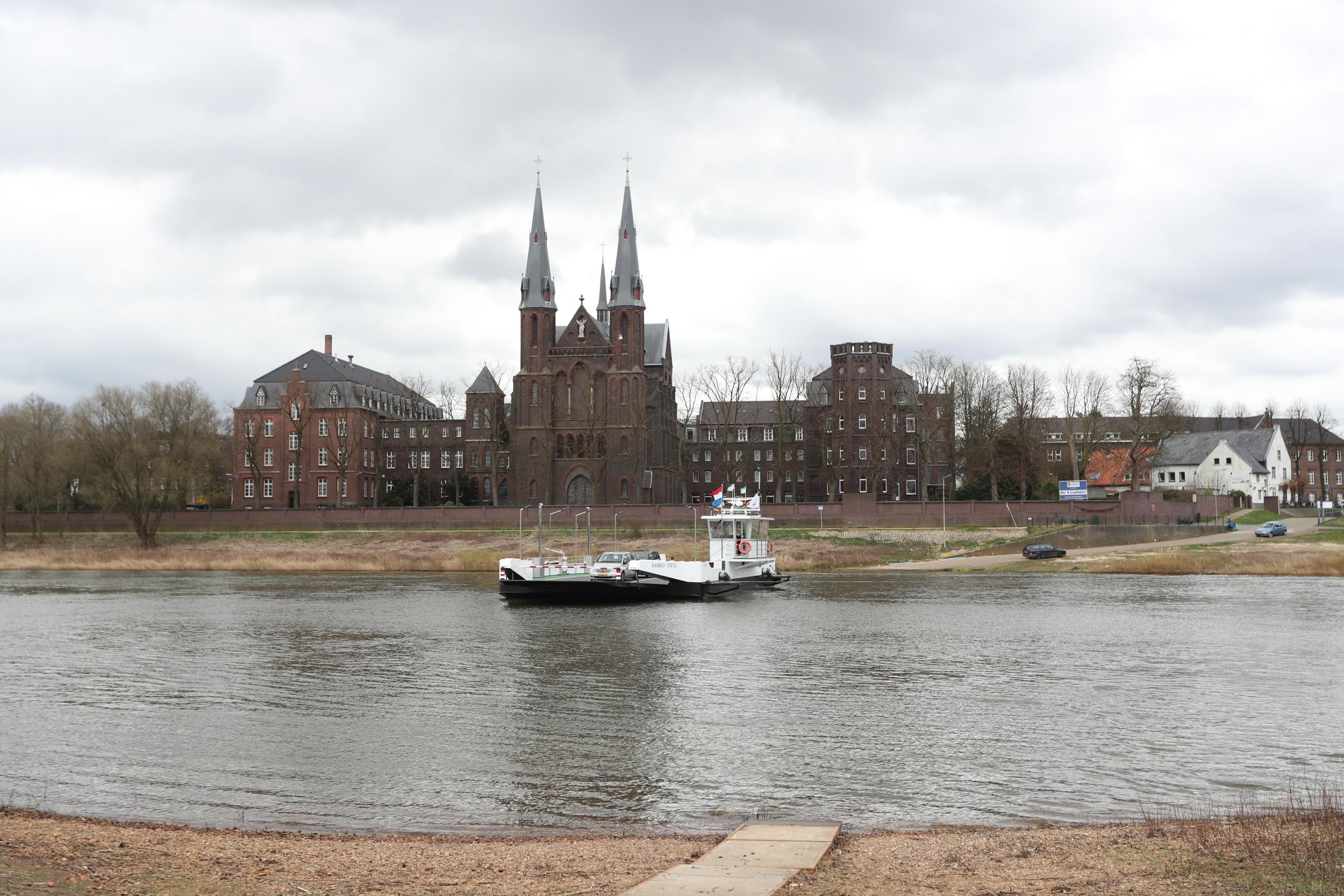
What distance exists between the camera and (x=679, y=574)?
201 feet

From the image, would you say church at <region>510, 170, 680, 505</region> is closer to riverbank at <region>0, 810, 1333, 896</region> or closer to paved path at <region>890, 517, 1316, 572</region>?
paved path at <region>890, 517, 1316, 572</region>

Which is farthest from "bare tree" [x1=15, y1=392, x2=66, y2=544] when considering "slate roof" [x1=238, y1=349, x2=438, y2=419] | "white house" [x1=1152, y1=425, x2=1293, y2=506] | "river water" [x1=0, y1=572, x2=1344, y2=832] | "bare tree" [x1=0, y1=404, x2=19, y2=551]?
"white house" [x1=1152, y1=425, x2=1293, y2=506]

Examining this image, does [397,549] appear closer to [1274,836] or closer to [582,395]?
[582,395]

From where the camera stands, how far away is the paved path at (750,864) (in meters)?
11.2

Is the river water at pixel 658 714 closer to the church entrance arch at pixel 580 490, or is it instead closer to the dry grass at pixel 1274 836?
the dry grass at pixel 1274 836

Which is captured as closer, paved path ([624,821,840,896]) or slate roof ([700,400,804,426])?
paved path ([624,821,840,896])

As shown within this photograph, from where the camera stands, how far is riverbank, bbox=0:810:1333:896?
11.7m

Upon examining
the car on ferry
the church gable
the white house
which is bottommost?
the car on ferry

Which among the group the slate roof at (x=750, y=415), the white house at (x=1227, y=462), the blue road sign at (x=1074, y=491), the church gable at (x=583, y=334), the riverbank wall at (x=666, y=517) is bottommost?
the riverbank wall at (x=666, y=517)

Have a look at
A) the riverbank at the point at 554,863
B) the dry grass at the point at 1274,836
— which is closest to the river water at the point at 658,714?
the dry grass at the point at 1274,836

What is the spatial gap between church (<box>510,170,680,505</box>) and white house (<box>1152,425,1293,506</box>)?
60.9m

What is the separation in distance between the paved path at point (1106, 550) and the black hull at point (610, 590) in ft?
61.7

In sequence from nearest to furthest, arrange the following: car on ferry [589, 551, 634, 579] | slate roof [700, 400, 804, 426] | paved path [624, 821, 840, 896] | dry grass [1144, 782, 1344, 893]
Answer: paved path [624, 821, 840, 896], dry grass [1144, 782, 1344, 893], car on ferry [589, 551, 634, 579], slate roof [700, 400, 804, 426]

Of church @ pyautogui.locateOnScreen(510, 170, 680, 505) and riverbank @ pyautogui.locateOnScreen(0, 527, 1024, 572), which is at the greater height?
church @ pyautogui.locateOnScreen(510, 170, 680, 505)
